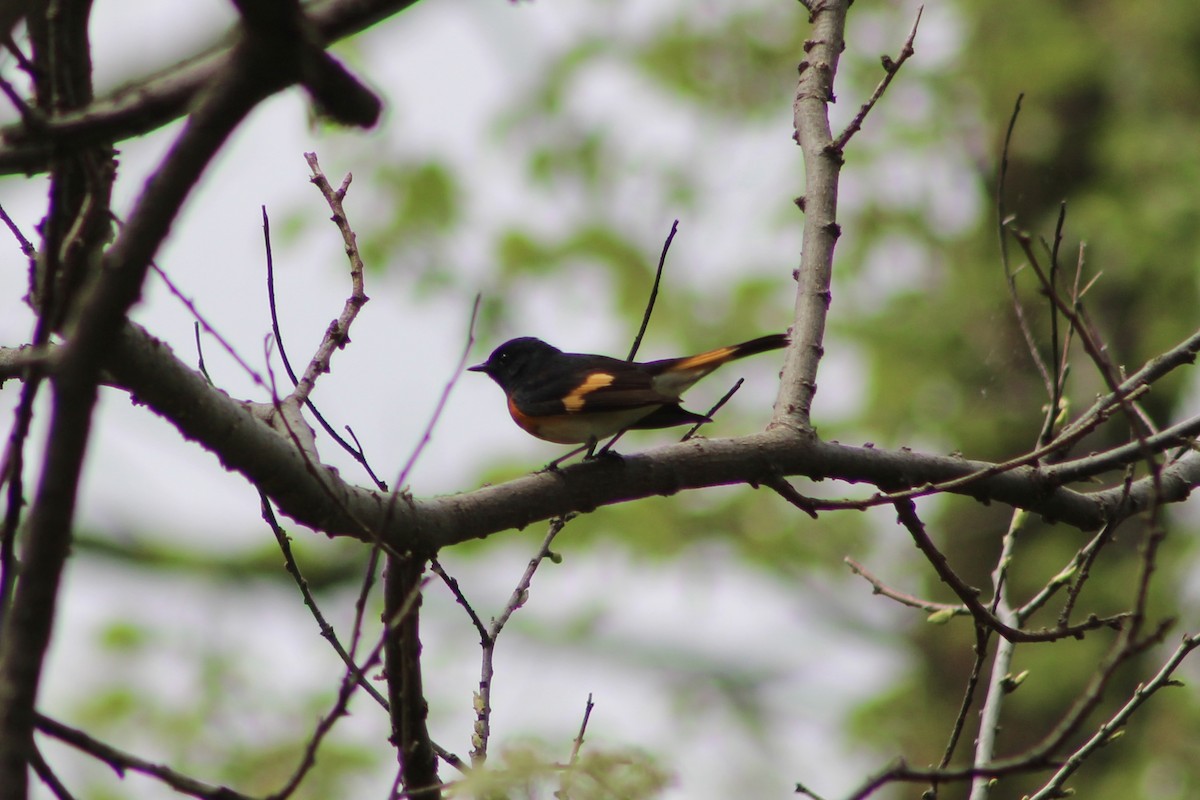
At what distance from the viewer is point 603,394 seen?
3889 mm

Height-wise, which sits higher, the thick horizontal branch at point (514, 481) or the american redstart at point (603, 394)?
the american redstart at point (603, 394)

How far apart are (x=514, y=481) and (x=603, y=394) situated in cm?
152

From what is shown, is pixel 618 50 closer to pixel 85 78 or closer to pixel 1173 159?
pixel 1173 159

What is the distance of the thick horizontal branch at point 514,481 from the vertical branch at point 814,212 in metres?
0.15

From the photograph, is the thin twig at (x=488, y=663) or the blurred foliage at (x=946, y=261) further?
the blurred foliage at (x=946, y=261)

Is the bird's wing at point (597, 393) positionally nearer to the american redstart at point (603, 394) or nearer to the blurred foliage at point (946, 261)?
the american redstart at point (603, 394)

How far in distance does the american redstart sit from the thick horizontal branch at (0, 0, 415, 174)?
218cm

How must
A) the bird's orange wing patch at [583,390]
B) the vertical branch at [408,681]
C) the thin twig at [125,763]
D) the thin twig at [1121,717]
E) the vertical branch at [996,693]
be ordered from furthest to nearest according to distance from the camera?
the bird's orange wing patch at [583,390] < the vertical branch at [996,693] < the thin twig at [1121,717] < the vertical branch at [408,681] < the thin twig at [125,763]

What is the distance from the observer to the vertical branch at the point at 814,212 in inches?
108

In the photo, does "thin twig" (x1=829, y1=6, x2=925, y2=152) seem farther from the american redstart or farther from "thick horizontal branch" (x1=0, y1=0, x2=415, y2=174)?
"thick horizontal branch" (x1=0, y1=0, x2=415, y2=174)

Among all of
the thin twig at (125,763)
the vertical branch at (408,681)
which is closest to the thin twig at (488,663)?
the vertical branch at (408,681)

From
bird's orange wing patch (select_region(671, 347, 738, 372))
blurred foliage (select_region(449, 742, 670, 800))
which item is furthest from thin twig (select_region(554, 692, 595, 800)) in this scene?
bird's orange wing patch (select_region(671, 347, 738, 372))

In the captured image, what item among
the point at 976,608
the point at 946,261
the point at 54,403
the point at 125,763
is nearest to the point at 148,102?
the point at 54,403

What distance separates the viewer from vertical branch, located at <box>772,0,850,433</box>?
9.03 feet
